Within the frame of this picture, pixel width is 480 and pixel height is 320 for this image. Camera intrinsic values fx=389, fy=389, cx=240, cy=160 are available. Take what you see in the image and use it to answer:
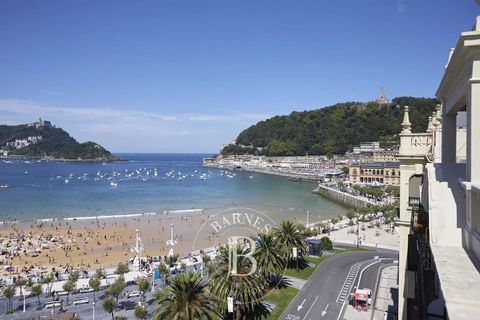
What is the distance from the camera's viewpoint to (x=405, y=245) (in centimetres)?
1104

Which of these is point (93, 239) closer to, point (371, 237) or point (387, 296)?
point (371, 237)

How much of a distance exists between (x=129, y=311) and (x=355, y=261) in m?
16.8

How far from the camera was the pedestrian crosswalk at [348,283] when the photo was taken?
21812mm

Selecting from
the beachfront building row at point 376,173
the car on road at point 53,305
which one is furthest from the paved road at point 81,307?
→ the beachfront building row at point 376,173

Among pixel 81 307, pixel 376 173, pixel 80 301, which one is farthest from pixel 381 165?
pixel 81 307

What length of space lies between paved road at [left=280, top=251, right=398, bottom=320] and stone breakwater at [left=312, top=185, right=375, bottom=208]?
3302 centimetres

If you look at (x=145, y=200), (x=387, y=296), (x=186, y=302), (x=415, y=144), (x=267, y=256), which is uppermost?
(x=415, y=144)

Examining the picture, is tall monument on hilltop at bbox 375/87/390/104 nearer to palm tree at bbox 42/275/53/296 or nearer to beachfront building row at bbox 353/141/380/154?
beachfront building row at bbox 353/141/380/154

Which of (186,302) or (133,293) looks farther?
(133,293)

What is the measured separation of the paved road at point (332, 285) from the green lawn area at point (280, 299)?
256 millimetres

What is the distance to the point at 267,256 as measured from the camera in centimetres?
2192

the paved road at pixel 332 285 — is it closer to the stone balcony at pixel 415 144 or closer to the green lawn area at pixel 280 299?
the green lawn area at pixel 280 299

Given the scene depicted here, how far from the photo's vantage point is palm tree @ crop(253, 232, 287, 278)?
71.3 ft

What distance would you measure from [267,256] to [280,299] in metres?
2.40
